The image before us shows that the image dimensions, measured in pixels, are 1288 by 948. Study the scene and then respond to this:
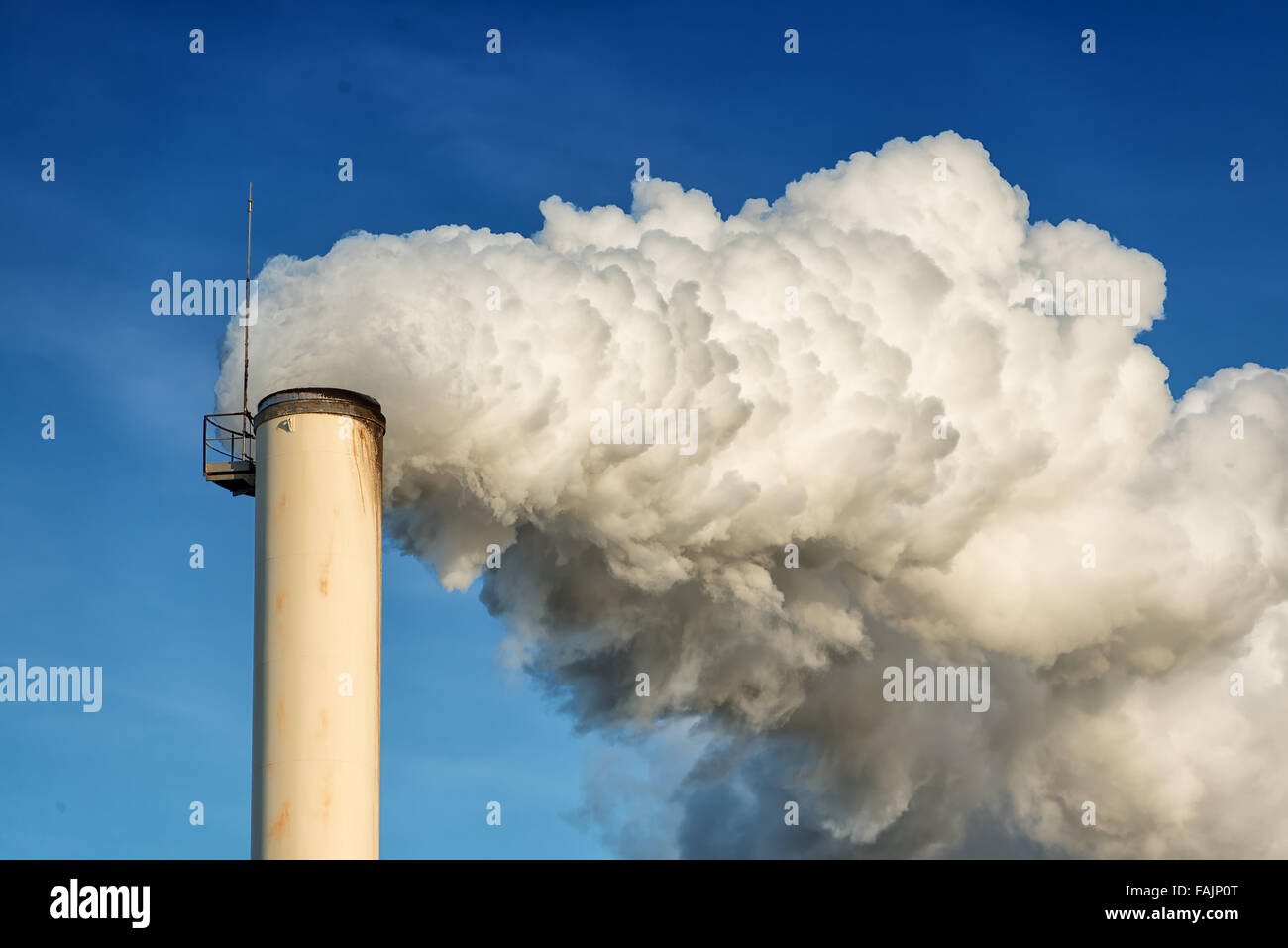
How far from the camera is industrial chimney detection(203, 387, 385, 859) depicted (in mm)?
50031

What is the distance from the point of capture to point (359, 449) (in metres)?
53.3

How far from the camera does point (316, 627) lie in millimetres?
51062

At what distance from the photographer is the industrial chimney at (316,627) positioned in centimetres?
5003

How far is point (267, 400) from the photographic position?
53500mm
